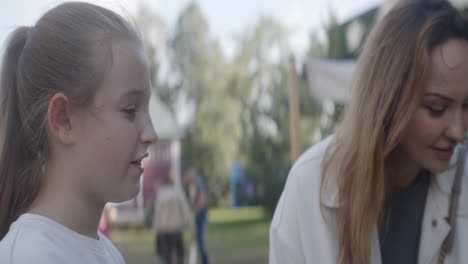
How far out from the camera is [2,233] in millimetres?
1302

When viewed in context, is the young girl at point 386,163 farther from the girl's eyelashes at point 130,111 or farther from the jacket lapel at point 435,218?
the girl's eyelashes at point 130,111

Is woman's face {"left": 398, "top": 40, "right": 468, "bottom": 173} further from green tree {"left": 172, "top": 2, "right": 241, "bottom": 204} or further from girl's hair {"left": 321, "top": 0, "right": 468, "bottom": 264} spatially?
green tree {"left": 172, "top": 2, "right": 241, "bottom": 204}

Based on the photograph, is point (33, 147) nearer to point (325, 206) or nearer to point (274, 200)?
point (325, 206)

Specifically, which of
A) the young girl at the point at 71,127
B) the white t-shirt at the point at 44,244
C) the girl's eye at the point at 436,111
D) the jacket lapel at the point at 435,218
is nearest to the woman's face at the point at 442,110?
the girl's eye at the point at 436,111

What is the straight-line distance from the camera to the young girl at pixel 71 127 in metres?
1.22

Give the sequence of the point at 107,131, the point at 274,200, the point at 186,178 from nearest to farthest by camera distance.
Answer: the point at 107,131 → the point at 186,178 → the point at 274,200

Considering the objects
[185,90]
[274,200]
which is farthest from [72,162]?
[185,90]

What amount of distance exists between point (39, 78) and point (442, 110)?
1.15m

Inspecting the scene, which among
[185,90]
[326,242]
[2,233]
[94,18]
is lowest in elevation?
[185,90]

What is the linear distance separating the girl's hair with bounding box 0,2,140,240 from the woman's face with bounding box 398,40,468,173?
2.97ft

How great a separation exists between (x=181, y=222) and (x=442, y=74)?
6723 millimetres

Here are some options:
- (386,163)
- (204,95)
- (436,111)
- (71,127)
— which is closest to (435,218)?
(386,163)

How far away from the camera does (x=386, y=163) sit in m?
1.89

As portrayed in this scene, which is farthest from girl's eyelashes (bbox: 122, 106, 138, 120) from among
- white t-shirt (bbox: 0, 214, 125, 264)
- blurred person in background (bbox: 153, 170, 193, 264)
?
blurred person in background (bbox: 153, 170, 193, 264)
